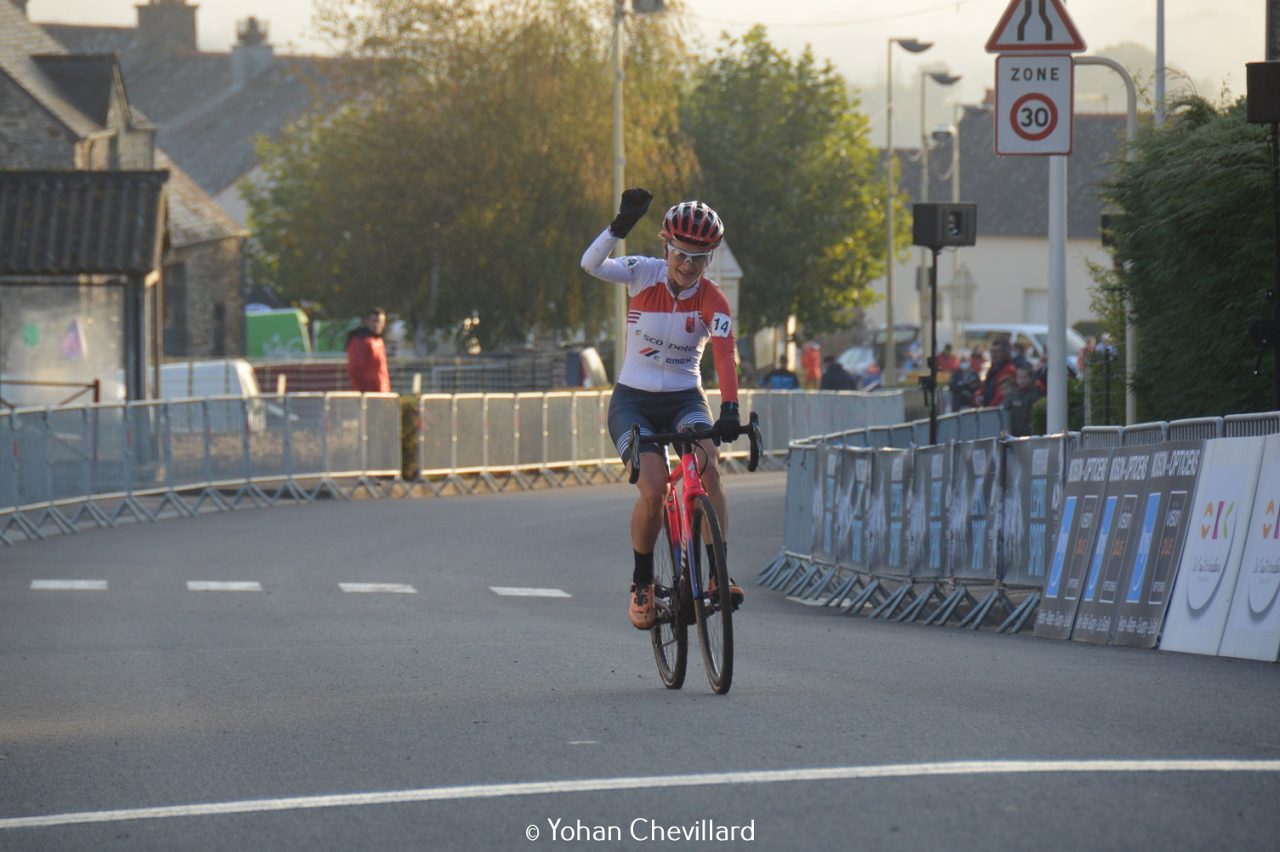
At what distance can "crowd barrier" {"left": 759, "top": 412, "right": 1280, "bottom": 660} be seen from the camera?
10961 mm

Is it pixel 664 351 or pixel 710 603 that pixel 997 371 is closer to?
pixel 664 351

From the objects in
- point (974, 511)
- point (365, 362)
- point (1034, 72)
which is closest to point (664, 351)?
point (974, 511)

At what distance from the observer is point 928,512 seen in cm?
1520

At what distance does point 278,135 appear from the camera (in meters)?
98.3

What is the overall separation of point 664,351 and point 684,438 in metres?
0.50

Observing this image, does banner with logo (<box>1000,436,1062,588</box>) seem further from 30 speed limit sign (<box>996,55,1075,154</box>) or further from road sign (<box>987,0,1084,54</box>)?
road sign (<box>987,0,1084,54</box>)

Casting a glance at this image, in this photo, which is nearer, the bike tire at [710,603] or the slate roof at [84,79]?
the bike tire at [710,603]

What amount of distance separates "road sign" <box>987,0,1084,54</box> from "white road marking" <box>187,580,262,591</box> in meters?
6.94

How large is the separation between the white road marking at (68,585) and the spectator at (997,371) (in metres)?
15.9

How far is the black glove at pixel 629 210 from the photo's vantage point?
8.59 metres

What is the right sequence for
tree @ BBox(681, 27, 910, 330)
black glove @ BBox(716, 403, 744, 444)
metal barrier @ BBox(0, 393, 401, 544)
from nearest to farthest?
black glove @ BBox(716, 403, 744, 444) < metal barrier @ BBox(0, 393, 401, 544) < tree @ BBox(681, 27, 910, 330)

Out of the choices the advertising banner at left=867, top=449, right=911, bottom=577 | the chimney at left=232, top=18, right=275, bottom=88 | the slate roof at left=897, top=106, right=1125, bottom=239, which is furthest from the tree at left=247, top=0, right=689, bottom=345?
the chimney at left=232, top=18, right=275, bottom=88

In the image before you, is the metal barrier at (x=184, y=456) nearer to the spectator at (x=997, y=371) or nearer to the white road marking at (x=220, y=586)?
the white road marking at (x=220, y=586)

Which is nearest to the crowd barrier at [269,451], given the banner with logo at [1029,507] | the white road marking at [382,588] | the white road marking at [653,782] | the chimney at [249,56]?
the white road marking at [382,588]
